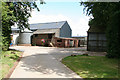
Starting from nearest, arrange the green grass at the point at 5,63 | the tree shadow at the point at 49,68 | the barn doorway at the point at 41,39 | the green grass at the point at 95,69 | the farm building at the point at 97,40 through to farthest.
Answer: the green grass at the point at 95,69, the green grass at the point at 5,63, the tree shadow at the point at 49,68, the farm building at the point at 97,40, the barn doorway at the point at 41,39

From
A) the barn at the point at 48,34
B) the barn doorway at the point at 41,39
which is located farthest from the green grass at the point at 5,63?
the barn at the point at 48,34

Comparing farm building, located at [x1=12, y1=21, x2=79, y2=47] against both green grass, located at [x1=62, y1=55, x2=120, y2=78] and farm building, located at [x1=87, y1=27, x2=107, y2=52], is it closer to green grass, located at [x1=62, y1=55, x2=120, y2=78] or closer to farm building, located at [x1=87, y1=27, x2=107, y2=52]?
farm building, located at [x1=87, y1=27, x2=107, y2=52]

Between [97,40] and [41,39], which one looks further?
[41,39]

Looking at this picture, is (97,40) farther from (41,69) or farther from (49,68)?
(41,69)

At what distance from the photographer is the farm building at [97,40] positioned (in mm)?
18812

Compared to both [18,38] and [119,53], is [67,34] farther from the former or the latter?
[119,53]

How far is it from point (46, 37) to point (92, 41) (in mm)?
16968

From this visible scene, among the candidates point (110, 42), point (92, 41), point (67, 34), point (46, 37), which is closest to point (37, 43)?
point (46, 37)

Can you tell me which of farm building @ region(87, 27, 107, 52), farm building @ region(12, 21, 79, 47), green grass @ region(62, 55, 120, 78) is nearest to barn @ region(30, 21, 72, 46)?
farm building @ region(12, 21, 79, 47)

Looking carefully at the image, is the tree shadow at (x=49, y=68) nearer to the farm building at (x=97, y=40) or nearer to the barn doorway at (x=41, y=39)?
the farm building at (x=97, y=40)

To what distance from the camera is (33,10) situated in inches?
626

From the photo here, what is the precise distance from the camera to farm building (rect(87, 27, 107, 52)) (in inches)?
741

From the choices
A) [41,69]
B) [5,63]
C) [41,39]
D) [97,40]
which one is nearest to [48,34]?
[41,39]

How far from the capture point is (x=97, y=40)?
1902 centimetres
